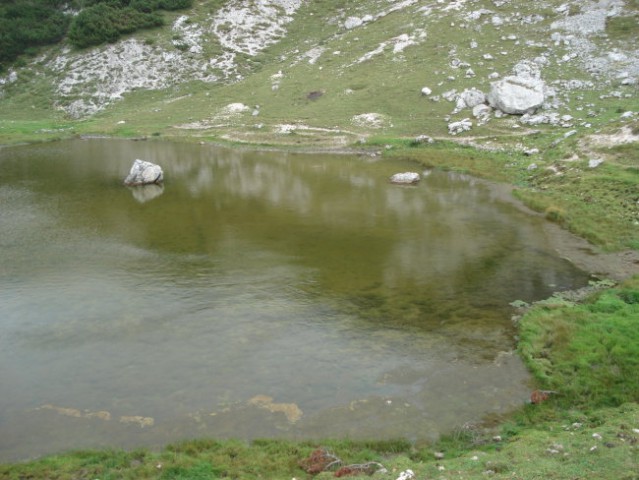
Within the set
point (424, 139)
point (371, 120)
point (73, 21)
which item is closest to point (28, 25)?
point (73, 21)

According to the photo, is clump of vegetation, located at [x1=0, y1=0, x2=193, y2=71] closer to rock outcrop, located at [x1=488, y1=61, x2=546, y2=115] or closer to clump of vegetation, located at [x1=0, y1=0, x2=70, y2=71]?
clump of vegetation, located at [x1=0, y1=0, x2=70, y2=71]

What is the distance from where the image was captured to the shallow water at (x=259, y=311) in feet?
62.5

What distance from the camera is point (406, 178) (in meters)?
53.4

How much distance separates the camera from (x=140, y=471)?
51.6 ft

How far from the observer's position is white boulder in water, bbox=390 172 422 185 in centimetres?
5309

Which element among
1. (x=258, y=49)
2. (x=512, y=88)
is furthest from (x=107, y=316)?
→ (x=258, y=49)

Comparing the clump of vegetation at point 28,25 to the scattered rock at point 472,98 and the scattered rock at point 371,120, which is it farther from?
the scattered rock at point 472,98

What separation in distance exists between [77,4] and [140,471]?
14720 cm

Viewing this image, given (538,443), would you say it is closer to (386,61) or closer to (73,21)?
(386,61)

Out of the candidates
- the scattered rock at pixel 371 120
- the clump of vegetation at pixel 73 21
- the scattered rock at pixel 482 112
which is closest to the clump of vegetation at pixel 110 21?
the clump of vegetation at pixel 73 21

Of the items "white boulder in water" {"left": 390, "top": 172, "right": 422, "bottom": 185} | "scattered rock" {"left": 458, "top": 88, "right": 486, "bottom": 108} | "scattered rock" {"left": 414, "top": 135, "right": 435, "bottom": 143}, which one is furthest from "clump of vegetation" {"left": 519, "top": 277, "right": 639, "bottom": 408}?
"scattered rock" {"left": 458, "top": 88, "right": 486, "bottom": 108}

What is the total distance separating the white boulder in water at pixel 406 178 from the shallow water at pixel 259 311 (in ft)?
7.53

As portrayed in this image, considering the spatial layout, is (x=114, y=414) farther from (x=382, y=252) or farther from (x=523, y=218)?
(x=523, y=218)

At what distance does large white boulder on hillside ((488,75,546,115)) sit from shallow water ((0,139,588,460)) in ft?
86.7
